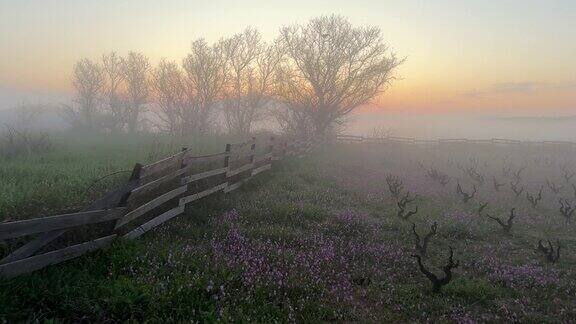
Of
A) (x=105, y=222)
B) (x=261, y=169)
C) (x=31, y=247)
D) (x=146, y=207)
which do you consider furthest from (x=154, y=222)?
(x=261, y=169)

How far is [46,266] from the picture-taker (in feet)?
19.5

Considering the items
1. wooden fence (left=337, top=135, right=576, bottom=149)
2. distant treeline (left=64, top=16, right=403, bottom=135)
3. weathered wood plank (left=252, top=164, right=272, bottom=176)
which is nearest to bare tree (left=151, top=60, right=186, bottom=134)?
distant treeline (left=64, top=16, right=403, bottom=135)

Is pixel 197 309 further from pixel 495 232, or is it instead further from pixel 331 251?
pixel 495 232

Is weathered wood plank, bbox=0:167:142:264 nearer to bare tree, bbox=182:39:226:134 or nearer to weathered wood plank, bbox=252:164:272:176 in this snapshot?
weathered wood plank, bbox=252:164:272:176

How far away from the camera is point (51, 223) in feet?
18.5

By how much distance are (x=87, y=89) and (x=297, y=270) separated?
183 feet

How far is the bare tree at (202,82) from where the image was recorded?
41.9 metres

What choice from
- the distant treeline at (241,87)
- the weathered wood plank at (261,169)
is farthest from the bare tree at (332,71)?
the weathered wood plank at (261,169)

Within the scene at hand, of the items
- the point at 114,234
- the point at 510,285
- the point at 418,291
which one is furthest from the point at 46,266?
the point at 510,285

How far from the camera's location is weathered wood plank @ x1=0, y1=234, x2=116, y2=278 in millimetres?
5289

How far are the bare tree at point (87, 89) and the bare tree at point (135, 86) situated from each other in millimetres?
3812

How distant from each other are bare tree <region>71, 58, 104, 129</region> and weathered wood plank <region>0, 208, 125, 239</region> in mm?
52684

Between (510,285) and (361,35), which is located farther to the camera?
(361,35)

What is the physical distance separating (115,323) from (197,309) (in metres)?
1.09
